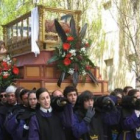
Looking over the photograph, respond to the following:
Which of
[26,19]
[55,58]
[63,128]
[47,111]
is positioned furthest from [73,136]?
[26,19]

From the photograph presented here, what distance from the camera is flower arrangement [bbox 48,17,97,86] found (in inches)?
269

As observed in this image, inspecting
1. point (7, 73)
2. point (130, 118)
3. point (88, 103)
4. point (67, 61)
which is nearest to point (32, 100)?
point (88, 103)

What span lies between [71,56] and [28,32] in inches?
64.6

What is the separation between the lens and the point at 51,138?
439 centimetres

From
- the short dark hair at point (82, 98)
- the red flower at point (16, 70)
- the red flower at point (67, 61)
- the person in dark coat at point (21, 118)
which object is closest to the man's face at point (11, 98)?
the person in dark coat at point (21, 118)

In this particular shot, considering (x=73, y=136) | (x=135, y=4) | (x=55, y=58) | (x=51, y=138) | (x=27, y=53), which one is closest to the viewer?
(x=51, y=138)

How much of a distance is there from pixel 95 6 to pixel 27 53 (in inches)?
346

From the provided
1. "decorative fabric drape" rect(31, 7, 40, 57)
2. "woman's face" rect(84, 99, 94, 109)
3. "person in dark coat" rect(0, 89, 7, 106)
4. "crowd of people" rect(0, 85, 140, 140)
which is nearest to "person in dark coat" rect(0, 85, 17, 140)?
"crowd of people" rect(0, 85, 140, 140)

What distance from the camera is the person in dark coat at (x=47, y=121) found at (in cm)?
436

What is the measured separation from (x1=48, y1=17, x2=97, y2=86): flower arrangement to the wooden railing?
30.9 inches

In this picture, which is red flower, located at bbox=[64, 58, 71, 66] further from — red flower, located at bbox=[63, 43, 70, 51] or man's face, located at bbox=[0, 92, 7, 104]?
man's face, located at bbox=[0, 92, 7, 104]

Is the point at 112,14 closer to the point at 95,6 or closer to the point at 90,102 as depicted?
the point at 95,6

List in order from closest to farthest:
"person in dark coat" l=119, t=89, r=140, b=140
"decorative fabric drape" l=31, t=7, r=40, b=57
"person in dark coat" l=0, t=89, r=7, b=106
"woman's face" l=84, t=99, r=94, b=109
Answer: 1. "woman's face" l=84, t=99, r=94, b=109
2. "person in dark coat" l=119, t=89, r=140, b=140
3. "person in dark coat" l=0, t=89, r=7, b=106
4. "decorative fabric drape" l=31, t=7, r=40, b=57

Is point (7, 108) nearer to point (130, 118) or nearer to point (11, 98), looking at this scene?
point (11, 98)
